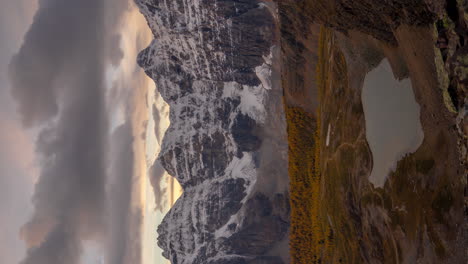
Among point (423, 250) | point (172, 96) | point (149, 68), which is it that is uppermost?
point (149, 68)

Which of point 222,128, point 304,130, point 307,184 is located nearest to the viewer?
point 307,184

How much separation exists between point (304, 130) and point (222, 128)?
47974 millimetres

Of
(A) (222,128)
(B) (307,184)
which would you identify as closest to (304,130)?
(B) (307,184)

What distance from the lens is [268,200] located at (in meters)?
77.4

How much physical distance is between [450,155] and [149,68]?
92.4 meters

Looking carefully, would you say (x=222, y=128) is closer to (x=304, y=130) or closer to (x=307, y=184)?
(x=304, y=130)

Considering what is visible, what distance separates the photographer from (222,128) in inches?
3533

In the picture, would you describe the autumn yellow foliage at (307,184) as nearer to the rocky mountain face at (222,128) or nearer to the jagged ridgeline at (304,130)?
the jagged ridgeline at (304,130)

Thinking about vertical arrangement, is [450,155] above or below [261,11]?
below

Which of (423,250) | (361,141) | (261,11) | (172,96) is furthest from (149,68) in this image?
(423,250)

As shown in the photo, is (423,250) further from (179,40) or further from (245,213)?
(179,40)

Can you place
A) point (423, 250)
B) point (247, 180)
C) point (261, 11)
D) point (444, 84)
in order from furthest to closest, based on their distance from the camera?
1. point (247, 180)
2. point (261, 11)
3. point (423, 250)
4. point (444, 84)

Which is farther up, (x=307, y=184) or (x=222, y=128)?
(x=222, y=128)

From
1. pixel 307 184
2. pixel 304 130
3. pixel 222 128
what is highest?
pixel 222 128
